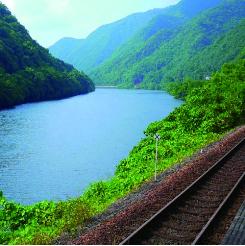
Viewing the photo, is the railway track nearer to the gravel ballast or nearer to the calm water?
the gravel ballast

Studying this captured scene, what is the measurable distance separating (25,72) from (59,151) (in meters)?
100

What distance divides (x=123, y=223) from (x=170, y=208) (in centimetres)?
200

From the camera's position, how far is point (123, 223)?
46.0 feet

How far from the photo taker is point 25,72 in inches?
5733

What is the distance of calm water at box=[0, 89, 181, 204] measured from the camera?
33.0 m

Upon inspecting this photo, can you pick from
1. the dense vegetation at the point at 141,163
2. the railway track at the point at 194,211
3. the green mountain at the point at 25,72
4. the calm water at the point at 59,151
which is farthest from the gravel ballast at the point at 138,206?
the green mountain at the point at 25,72

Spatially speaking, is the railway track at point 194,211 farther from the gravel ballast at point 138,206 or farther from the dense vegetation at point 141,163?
the dense vegetation at point 141,163

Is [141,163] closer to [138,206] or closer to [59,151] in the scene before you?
[138,206]

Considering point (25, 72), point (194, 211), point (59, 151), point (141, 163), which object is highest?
point (25, 72)

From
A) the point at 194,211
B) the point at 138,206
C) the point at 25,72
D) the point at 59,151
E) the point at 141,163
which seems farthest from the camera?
the point at 25,72

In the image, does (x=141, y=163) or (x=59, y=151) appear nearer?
(x=141, y=163)

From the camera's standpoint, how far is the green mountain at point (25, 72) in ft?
399

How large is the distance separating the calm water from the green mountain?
36387mm

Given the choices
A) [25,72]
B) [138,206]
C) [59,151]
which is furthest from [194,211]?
[25,72]
